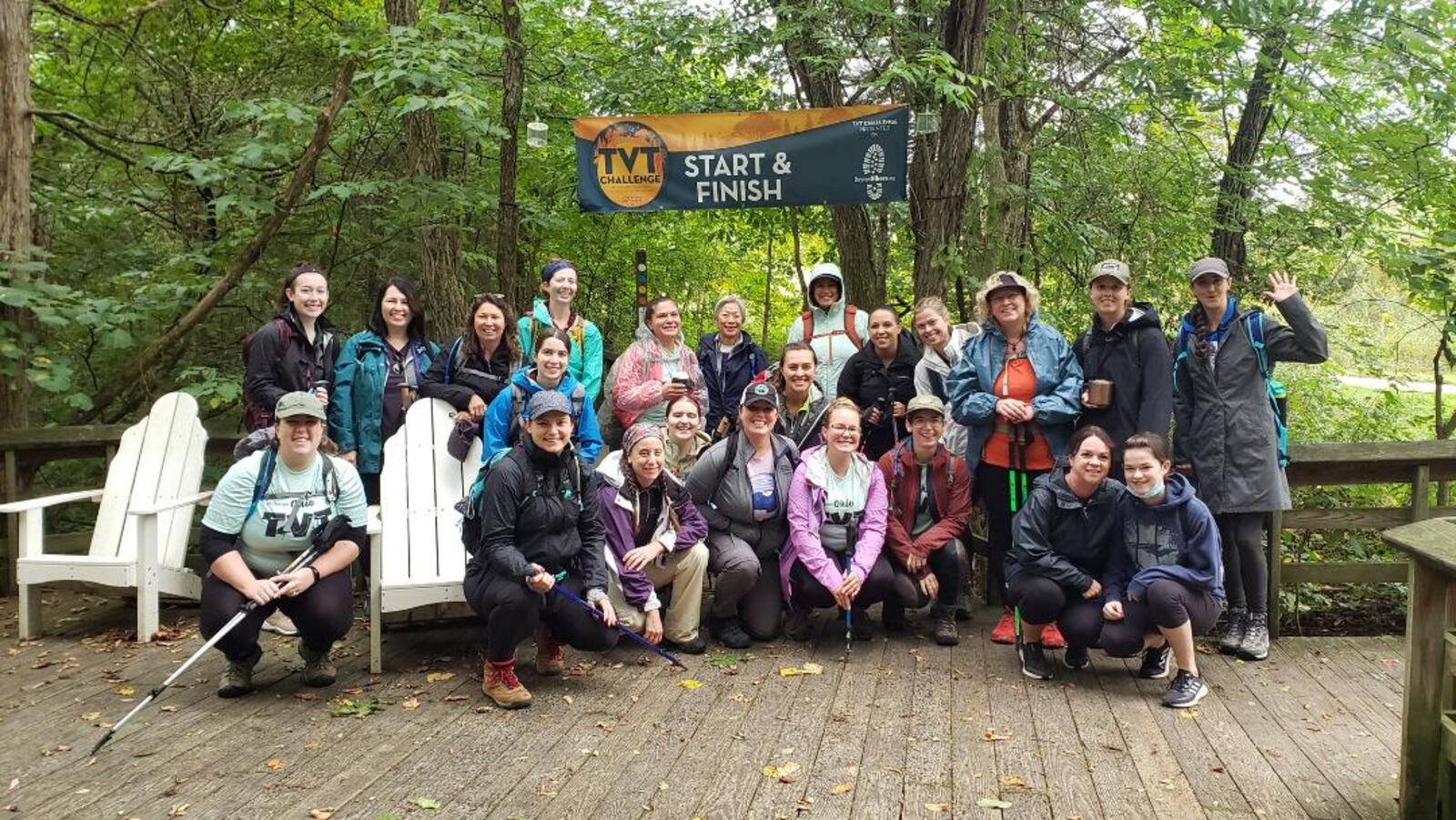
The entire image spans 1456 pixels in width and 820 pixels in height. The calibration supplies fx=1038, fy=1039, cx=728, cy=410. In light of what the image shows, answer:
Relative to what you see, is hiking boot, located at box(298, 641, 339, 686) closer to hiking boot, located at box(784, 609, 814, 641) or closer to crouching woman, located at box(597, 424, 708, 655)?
crouching woman, located at box(597, 424, 708, 655)

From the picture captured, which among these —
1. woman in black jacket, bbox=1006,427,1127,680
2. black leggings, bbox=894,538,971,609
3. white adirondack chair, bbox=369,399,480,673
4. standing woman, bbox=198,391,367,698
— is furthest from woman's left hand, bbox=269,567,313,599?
woman in black jacket, bbox=1006,427,1127,680

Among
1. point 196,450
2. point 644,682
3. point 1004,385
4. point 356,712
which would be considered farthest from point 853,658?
point 196,450

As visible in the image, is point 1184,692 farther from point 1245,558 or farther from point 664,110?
point 664,110

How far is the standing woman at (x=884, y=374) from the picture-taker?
5340 mm

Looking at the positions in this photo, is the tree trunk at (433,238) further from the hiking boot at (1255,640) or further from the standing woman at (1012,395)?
the hiking boot at (1255,640)

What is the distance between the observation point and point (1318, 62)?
650 centimetres

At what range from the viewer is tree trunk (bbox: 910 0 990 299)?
20.6ft

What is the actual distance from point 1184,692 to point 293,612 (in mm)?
3530

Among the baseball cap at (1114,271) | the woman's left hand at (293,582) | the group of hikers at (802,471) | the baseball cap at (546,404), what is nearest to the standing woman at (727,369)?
the group of hikers at (802,471)

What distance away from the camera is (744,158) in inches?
236

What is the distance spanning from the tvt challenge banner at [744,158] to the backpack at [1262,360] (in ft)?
5.95

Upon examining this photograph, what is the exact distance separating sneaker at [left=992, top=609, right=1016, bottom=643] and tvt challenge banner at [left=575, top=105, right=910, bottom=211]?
2431mm

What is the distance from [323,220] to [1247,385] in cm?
615

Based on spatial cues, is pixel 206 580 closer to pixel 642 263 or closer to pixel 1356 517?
pixel 642 263
